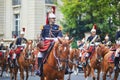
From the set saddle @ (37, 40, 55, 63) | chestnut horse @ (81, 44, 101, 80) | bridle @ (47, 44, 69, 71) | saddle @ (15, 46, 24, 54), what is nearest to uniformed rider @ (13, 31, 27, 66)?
saddle @ (15, 46, 24, 54)

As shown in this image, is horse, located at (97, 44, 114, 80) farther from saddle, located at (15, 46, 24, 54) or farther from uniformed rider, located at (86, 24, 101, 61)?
saddle, located at (15, 46, 24, 54)

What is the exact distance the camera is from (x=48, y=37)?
16750 mm

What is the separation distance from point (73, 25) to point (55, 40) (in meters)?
26.5

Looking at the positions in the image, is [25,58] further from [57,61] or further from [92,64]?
[57,61]

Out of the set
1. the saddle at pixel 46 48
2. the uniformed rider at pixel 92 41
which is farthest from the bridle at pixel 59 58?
the uniformed rider at pixel 92 41

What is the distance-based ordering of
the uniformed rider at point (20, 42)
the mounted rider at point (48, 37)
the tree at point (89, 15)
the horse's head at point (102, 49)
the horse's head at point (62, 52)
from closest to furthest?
1. the horse's head at point (62, 52)
2. the mounted rider at point (48, 37)
3. the horse's head at point (102, 49)
4. the uniformed rider at point (20, 42)
5. the tree at point (89, 15)

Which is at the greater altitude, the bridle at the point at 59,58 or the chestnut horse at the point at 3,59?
the bridle at the point at 59,58

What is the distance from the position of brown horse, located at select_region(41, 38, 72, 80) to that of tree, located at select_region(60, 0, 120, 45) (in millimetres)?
25711

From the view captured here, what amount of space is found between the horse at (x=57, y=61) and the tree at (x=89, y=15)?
25696mm

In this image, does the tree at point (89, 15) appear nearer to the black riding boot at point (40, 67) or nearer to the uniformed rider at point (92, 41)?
the uniformed rider at point (92, 41)

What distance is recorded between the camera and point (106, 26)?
42.3m

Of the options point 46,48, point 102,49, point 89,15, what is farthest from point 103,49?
point 89,15

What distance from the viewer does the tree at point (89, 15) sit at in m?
42.3

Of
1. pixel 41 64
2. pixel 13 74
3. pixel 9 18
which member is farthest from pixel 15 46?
pixel 9 18
